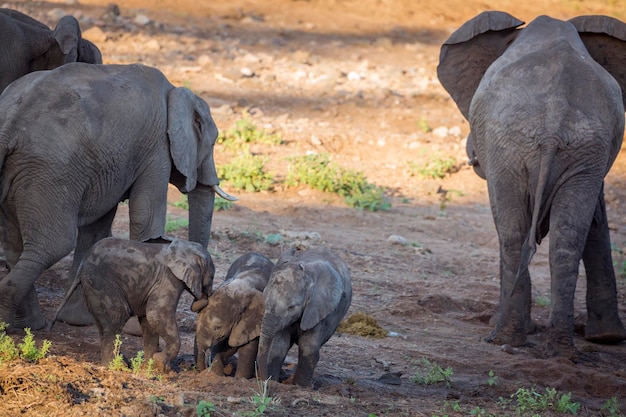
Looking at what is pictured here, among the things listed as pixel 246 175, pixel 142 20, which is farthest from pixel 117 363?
pixel 142 20

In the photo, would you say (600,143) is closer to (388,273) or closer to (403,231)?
(388,273)

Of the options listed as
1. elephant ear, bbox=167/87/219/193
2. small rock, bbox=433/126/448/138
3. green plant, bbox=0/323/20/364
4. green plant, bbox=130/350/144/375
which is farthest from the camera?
small rock, bbox=433/126/448/138

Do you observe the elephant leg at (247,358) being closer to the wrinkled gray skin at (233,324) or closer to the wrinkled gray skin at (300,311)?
the wrinkled gray skin at (233,324)

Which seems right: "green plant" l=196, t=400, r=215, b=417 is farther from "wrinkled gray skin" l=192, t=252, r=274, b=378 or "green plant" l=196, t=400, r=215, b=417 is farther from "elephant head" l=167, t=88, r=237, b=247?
"elephant head" l=167, t=88, r=237, b=247

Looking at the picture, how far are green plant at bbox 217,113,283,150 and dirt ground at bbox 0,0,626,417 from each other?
0.21 metres

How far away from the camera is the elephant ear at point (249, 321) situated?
5723 millimetres

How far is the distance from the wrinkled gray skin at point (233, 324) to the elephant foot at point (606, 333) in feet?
11.1

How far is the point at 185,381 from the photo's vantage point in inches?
210

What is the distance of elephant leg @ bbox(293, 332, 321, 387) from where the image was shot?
5.75 m

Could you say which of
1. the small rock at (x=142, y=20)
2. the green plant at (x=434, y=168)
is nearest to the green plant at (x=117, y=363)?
the green plant at (x=434, y=168)

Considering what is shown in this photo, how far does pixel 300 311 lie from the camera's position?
5.65 m

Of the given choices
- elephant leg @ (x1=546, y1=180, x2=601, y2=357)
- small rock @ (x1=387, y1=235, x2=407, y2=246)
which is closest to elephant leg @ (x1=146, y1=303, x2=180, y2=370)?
elephant leg @ (x1=546, y1=180, x2=601, y2=357)

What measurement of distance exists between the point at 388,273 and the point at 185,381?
449cm

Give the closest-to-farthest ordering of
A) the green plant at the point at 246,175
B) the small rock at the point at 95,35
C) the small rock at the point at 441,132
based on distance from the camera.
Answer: the green plant at the point at 246,175 < the small rock at the point at 441,132 < the small rock at the point at 95,35
